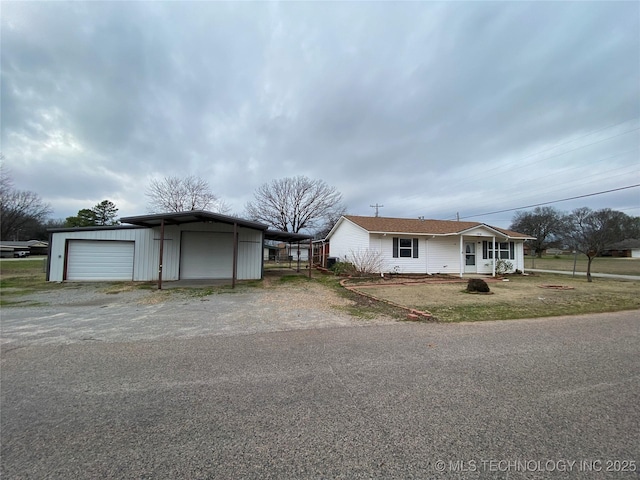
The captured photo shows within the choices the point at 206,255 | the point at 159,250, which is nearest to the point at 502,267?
the point at 206,255

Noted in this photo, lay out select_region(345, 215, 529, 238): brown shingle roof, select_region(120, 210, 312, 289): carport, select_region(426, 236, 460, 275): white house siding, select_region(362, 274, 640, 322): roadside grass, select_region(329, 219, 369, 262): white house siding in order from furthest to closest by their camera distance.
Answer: select_region(426, 236, 460, 275): white house siding
select_region(329, 219, 369, 262): white house siding
select_region(345, 215, 529, 238): brown shingle roof
select_region(120, 210, 312, 289): carport
select_region(362, 274, 640, 322): roadside grass

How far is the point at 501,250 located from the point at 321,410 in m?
20.1

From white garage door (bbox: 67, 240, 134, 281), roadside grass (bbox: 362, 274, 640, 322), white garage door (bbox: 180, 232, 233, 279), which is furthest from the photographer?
white garage door (bbox: 180, 232, 233, 279)

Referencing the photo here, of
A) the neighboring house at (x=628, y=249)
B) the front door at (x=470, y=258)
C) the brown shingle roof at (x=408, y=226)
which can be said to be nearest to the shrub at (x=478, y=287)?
the brown shingle roof at (x=408, y=226)

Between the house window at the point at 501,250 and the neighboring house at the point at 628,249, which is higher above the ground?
the neighboring house at the point at 628,249

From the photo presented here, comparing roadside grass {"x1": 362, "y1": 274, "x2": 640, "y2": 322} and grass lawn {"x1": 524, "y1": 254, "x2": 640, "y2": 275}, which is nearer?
roadside grass {"x1": 362, "y1": 274, "x2": 640, "y2": 322}

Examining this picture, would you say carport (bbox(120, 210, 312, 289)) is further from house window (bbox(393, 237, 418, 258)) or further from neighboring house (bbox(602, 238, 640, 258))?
neighboring house (bbox(602, 238, 640, 258))

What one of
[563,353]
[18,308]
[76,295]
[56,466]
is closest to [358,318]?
[563,353]

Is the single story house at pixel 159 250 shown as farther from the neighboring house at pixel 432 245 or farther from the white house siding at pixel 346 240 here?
the neighboring house at pixel 432 245

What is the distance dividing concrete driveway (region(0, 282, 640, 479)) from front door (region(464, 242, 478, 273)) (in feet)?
46.1

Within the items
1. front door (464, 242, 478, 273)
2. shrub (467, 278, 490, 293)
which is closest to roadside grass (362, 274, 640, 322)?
shrub (467, 278, 490, 293)

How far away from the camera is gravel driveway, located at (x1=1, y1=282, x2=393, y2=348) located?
5.31m

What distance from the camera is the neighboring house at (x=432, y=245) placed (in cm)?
1694

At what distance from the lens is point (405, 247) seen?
56.9 ft
